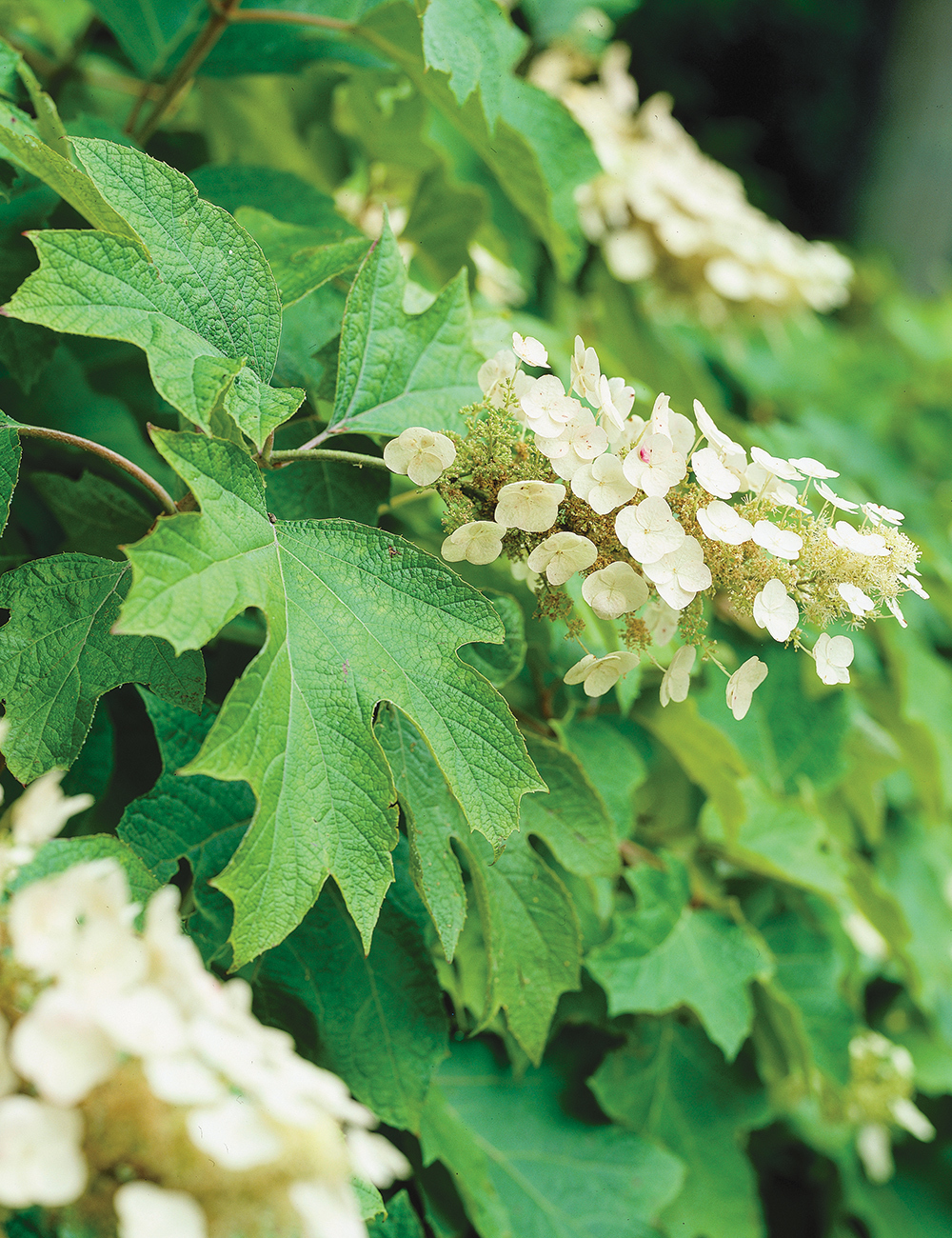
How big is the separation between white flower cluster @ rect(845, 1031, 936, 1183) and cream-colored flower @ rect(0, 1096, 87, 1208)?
1.13m

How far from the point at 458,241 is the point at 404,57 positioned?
8.6 inches

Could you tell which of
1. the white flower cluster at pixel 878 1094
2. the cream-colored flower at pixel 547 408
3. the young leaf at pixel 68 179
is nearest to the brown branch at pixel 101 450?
the young leaf at pixel 68 179

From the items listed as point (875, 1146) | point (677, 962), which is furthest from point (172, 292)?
point (875, 1146)

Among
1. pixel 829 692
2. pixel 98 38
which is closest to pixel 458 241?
pixel 98 38

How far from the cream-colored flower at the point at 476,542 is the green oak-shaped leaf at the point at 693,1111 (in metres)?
0.70

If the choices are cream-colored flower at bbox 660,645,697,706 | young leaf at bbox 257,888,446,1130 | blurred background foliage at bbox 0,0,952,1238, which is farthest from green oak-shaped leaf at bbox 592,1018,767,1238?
cream-colored flower at bbox 660,645,697,706

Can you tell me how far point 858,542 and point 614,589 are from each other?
0.50 feet

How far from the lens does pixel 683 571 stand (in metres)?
0.59

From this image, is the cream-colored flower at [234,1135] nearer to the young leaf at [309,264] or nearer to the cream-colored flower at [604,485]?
the cream-colored flower at [604,485]

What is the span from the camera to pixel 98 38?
1.34 metres

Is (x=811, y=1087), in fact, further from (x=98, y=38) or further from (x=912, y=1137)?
(x=98, y=38)

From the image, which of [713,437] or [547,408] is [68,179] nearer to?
[547,408]

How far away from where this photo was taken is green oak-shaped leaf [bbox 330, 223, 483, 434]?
2.33 feet

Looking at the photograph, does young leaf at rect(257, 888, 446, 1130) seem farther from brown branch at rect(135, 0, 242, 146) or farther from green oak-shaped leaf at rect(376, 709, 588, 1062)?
brown branch at rect(135, 0, 242, 146)
